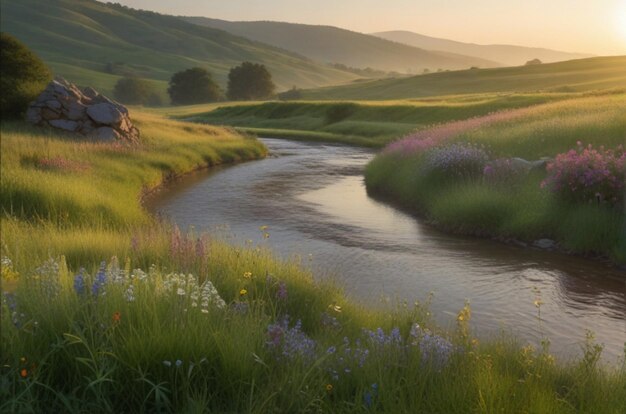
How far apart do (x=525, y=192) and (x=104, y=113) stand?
17.7m

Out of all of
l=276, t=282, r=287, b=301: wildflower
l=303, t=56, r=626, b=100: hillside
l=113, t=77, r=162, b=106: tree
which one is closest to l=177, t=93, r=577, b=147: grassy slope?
l=303, t=56, r=626, b=100: hillside

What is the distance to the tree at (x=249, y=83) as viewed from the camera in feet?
369

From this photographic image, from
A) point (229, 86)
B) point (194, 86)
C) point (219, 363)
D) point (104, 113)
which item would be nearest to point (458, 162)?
point (104, 113)

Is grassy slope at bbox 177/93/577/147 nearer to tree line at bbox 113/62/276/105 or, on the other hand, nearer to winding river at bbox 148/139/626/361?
winding river at bbox 148/139/626/361

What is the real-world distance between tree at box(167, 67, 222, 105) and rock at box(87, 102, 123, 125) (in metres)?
90.1

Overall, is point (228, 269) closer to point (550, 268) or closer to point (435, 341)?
point (435, 341)

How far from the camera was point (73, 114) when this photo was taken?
2584cm

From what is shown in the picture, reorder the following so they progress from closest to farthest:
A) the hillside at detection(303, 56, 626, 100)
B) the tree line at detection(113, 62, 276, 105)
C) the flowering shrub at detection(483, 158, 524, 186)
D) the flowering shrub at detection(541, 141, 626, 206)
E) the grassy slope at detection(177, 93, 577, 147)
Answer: the flowering shrub at detection(541, 141, 626, 206) < the flowering shrub at detection(483, 158, 524, 186) < the grassy slope at detection(177, 93, 577, 147) < the hillside at detection(303, 56, 626, 100) < the tree line at detection(113, 62, 276, 105)

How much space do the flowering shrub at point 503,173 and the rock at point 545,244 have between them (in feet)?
10.1

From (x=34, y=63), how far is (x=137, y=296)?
2600 centimetres

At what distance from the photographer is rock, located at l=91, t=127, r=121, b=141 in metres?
25.5

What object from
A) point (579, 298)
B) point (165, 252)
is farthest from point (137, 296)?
point (579, 298)

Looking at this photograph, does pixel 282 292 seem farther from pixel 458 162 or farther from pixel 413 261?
pixel 458 162

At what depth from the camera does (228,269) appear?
26.4ft
